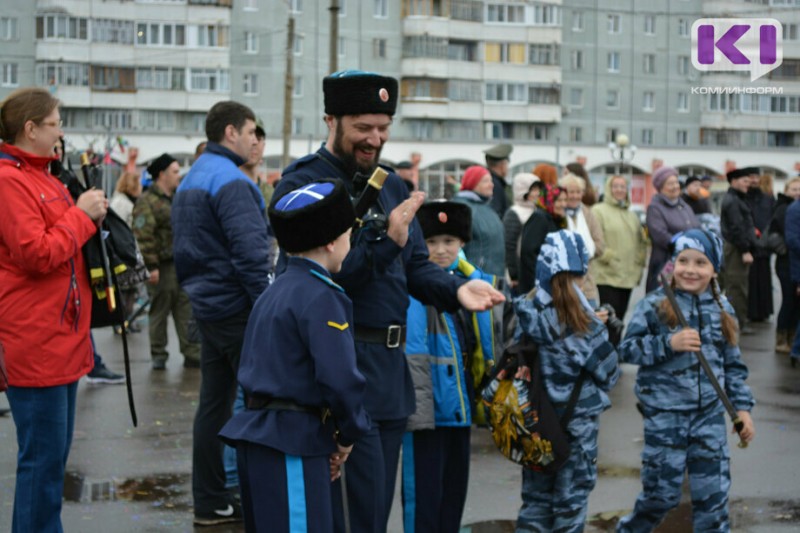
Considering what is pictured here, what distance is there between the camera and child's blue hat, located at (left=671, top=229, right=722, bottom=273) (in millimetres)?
6438

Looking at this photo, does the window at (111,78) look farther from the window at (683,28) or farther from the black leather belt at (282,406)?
the black leather belt at (282,406)

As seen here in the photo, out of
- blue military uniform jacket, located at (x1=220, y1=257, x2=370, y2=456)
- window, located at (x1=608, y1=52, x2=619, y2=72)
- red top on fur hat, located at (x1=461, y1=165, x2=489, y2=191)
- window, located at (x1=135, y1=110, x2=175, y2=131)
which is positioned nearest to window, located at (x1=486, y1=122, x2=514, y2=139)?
window, located at (x1=608, y1=52, x2=619, y2=72)

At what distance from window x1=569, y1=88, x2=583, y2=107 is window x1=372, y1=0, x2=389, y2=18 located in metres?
Result: 12.1

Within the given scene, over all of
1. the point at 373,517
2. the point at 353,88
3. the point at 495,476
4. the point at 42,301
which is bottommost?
the point at 495,476

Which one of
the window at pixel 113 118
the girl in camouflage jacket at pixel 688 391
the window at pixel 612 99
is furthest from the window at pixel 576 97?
the girl in camouflage jacket at pixel 688 391

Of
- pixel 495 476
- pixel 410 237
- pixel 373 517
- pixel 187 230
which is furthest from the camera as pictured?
pixel 495 476

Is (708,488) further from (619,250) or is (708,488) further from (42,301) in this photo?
(619,250)

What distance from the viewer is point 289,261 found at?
14.8 feet

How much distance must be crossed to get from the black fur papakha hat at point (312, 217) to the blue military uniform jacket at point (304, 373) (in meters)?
0.13

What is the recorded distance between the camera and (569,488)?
600 cm

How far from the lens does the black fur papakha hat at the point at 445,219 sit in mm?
6293

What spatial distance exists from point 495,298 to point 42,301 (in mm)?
2071

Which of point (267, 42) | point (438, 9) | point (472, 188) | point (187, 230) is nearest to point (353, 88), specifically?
point (187, 230)

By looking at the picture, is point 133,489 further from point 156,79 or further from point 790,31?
point 790,31
